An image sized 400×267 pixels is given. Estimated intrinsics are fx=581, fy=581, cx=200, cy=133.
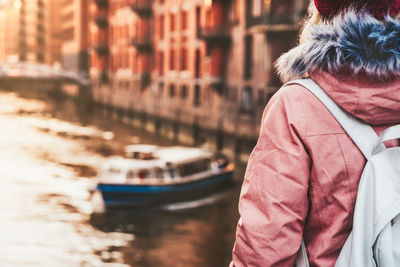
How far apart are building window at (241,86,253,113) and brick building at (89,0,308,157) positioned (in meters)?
0.04

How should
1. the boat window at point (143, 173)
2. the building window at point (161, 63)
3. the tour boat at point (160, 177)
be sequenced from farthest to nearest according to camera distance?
the building window at point (161, 63) < the boat window at point (143, 173) < the tour boat at point (160, 177)

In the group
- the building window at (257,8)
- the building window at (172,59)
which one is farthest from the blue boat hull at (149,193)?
the building window at (172,59)

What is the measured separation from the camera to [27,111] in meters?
54.8

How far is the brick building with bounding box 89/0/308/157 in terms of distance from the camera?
26.8 metres

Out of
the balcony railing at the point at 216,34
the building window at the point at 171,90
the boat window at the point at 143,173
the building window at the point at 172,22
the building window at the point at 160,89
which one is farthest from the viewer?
the building window at the point at 160,89

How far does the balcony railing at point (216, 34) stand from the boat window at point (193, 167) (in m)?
11.5

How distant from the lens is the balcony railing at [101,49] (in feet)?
184

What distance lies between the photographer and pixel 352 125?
152 cm

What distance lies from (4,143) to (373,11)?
34.9 meters

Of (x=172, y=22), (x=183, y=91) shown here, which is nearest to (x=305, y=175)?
(x=183, y=91)

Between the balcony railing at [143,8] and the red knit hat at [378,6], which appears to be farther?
the balcony railing at [143,8]

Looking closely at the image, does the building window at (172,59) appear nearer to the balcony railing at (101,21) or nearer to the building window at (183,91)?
the building window at (183,91)

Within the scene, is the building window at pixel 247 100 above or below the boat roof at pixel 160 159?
above

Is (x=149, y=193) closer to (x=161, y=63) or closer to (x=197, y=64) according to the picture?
(x=197, y=64)
